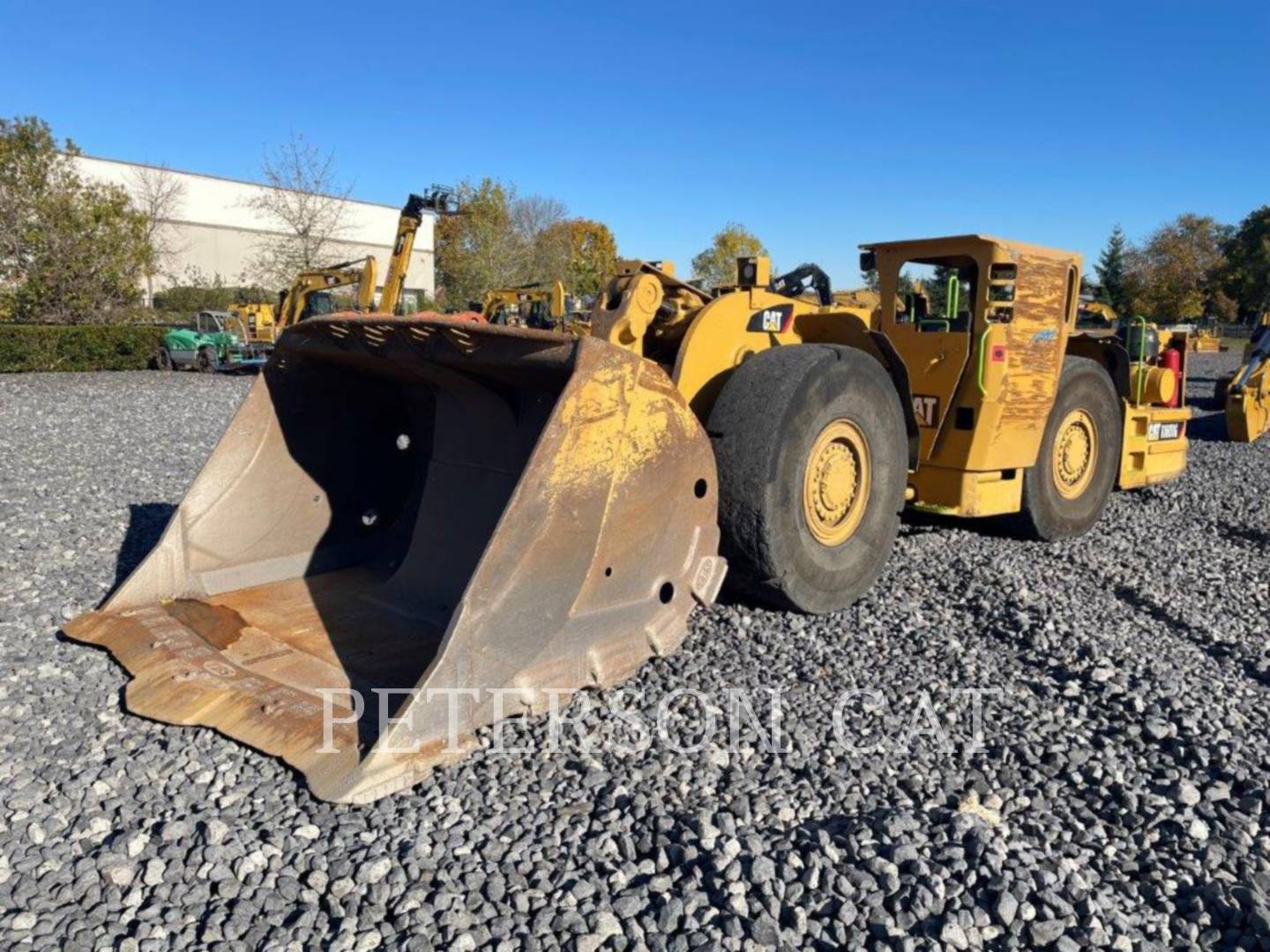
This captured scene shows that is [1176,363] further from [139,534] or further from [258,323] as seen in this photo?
[258,323]

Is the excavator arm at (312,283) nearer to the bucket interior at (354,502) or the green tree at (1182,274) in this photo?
the bucket interior at (354,502)

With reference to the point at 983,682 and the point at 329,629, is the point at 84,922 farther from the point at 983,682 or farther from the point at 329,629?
the point at 983,682

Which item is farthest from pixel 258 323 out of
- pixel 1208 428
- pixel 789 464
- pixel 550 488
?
pixel 550 488

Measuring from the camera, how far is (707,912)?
257 cm

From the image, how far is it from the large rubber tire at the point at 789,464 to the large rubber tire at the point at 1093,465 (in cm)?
220

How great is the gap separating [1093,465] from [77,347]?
2400cm

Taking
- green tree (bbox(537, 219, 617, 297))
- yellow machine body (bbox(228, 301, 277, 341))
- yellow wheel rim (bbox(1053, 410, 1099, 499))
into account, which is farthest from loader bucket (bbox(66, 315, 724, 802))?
green tree (bbox(537, 219, 617, 297))

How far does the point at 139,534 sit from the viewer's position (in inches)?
260

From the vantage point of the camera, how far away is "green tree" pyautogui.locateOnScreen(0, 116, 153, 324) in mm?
25625

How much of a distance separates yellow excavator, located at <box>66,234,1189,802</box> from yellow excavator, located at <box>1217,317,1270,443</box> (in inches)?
328

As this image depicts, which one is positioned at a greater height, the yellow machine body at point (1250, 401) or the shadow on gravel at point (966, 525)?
the yellow machine body at point (1250, 401)

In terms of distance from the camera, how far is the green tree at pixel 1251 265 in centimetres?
5447

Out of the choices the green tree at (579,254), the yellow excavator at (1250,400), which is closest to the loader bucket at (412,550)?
the yellow excavator at (1250,400)

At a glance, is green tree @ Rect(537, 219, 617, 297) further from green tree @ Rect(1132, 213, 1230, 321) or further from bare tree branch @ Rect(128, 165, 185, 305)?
green tree @ Rect(1132, 213, 1230, 321)
